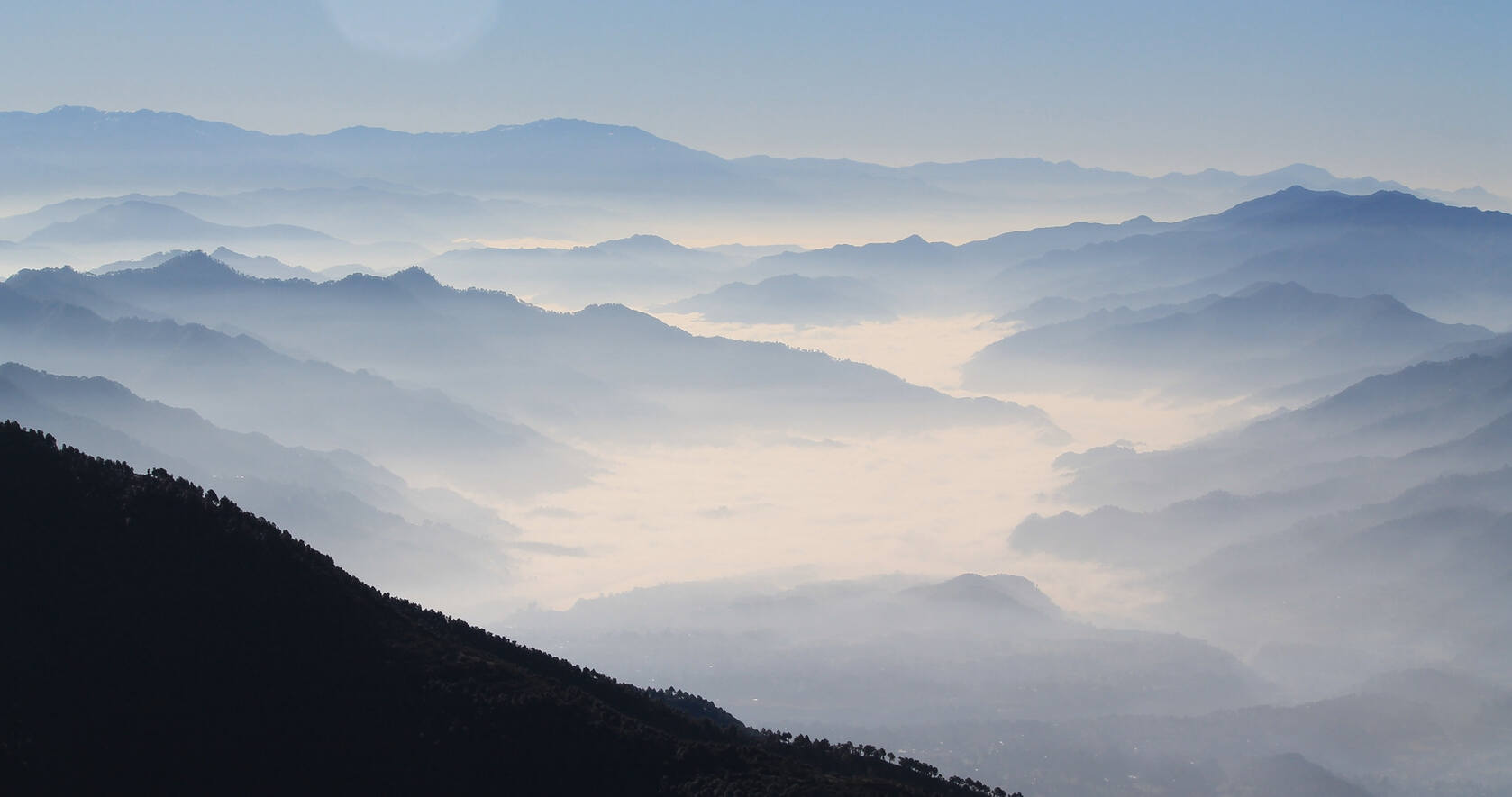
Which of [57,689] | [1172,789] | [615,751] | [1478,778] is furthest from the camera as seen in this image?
[1478,778]

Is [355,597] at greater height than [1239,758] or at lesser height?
lesser

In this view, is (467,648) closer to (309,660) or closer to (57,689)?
(309,660)

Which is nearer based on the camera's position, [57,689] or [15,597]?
[57,689]

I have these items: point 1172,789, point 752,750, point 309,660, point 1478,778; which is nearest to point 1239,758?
point 1172,789

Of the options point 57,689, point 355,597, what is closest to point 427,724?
point 355,597

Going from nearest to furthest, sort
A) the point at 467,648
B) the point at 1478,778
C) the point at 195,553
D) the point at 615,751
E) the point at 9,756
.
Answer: the point at 9,756
the point at 615,751
the point at 195,553
the point at 467,648
the point at 1478,778

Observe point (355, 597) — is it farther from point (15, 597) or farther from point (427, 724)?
point (15, 597)

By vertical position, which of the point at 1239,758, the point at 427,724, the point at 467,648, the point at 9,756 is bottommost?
the point at 9,756
